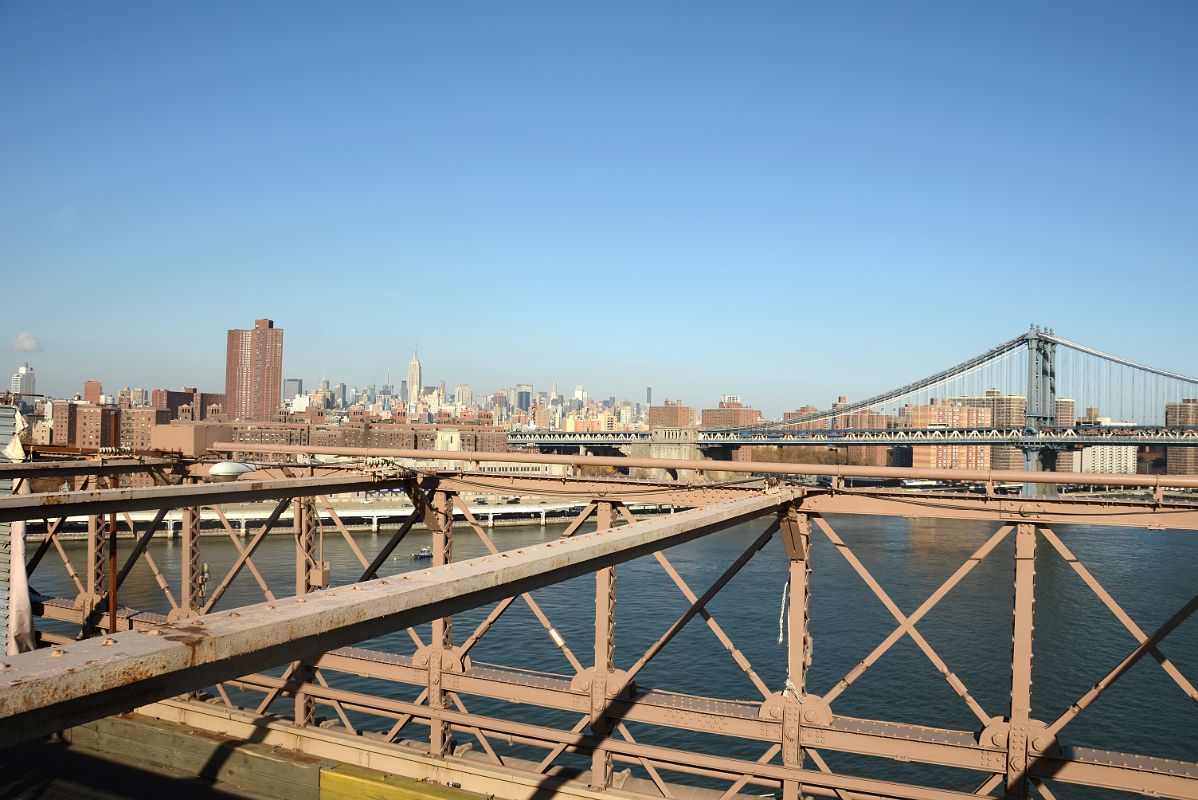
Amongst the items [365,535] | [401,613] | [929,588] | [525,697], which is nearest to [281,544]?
[365,535]

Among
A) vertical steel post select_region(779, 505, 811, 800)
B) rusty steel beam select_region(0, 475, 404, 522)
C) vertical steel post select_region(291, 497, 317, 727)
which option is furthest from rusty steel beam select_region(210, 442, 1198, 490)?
rusty steel beam select_region(0, 475, 404, 522)

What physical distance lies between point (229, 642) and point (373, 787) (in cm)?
689

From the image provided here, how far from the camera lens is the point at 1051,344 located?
258 ft

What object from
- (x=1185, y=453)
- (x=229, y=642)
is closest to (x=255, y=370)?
(x=1185, y=453)

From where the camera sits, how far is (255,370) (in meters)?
194

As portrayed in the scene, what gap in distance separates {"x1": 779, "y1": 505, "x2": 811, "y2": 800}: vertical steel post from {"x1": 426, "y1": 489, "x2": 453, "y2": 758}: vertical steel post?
119 inches

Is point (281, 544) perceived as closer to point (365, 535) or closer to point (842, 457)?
point (365, 535)

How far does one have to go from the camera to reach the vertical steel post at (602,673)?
24.3 ft

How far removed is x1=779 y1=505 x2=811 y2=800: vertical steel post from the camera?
673cm

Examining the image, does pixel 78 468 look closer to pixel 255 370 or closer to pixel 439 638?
pixel 439 638

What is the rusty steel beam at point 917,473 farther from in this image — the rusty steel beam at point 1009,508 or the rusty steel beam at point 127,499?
the rusty steel beam at point 127,499

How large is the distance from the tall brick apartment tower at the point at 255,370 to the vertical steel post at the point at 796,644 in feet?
640

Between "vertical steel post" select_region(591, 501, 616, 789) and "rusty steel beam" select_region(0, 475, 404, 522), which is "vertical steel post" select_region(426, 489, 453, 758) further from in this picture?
"rusty steel beam" select_region(0, 475, 404, 522)

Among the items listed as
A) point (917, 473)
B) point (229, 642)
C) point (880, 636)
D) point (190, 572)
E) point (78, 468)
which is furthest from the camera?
point (880, 636)
